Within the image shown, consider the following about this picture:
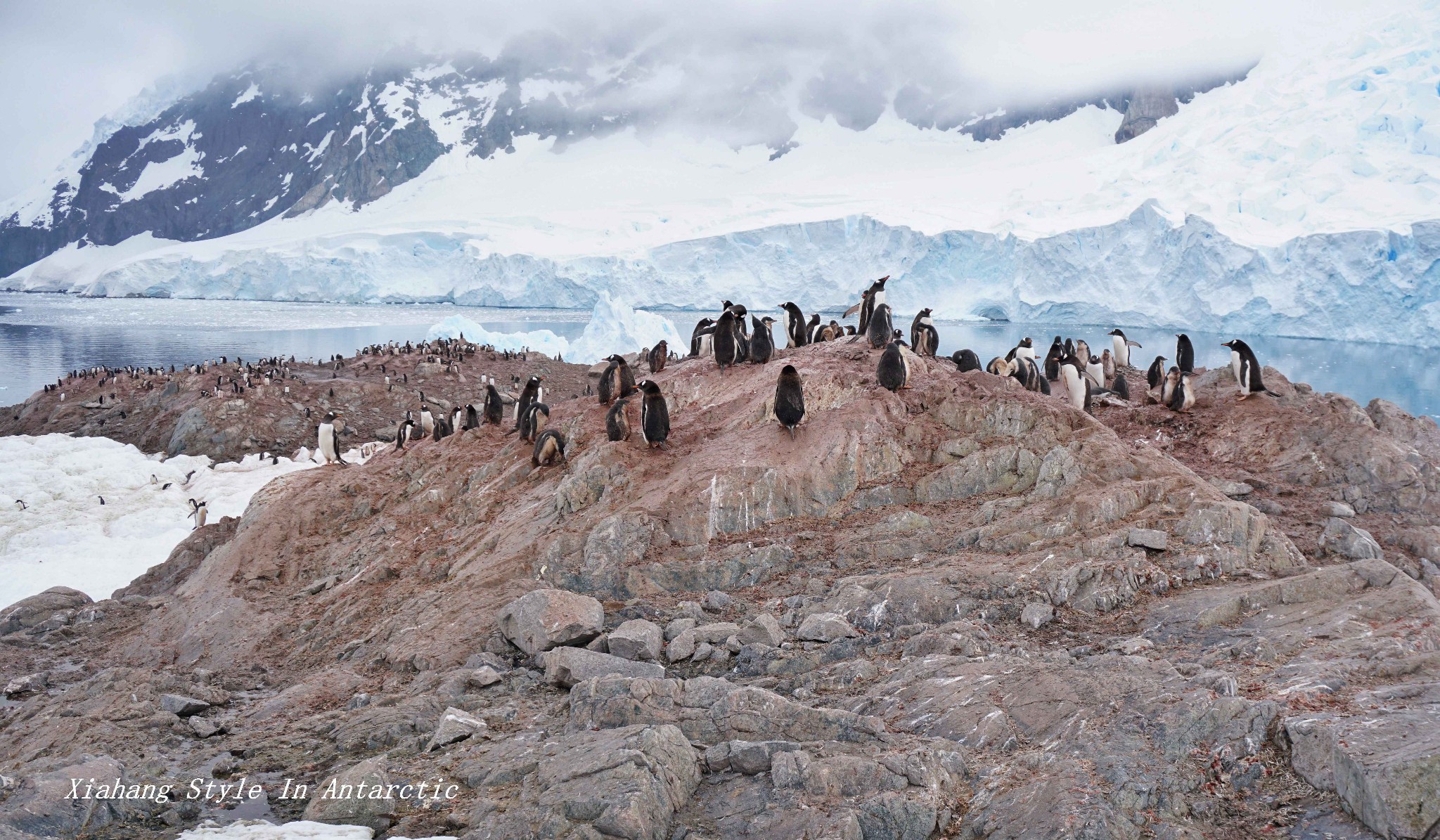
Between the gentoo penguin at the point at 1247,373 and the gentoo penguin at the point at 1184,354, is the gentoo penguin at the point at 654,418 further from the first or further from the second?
the gentoo penguin at the point at 1184,354

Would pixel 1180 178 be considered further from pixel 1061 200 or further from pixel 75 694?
pixel 75 694

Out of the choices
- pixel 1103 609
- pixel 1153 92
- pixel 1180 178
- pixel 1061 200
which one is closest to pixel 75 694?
pixel 1103 609

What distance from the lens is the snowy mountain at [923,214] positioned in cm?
4103

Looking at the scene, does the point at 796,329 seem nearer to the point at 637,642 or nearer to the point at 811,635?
the point at 811,635

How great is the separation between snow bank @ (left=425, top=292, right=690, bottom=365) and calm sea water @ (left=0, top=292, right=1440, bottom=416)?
34.7 feet

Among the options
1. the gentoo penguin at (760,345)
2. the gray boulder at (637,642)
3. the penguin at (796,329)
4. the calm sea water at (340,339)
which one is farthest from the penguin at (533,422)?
the calm sea water at (340,339)

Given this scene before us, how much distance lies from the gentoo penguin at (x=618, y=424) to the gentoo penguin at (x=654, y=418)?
246 mm

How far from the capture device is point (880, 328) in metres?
11.6

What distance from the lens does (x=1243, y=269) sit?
40.4 metres

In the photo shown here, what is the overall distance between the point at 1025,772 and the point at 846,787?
91cm

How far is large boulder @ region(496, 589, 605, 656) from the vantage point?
23.9ft

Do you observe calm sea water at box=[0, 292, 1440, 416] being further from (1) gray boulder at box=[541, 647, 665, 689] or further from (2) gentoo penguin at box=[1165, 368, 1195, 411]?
(1) gray boulder at box=[541, 647, 665, 689]

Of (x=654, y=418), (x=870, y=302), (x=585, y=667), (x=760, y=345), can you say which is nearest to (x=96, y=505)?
(x=654, y=418)

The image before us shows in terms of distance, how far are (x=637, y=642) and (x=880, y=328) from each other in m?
6.09
